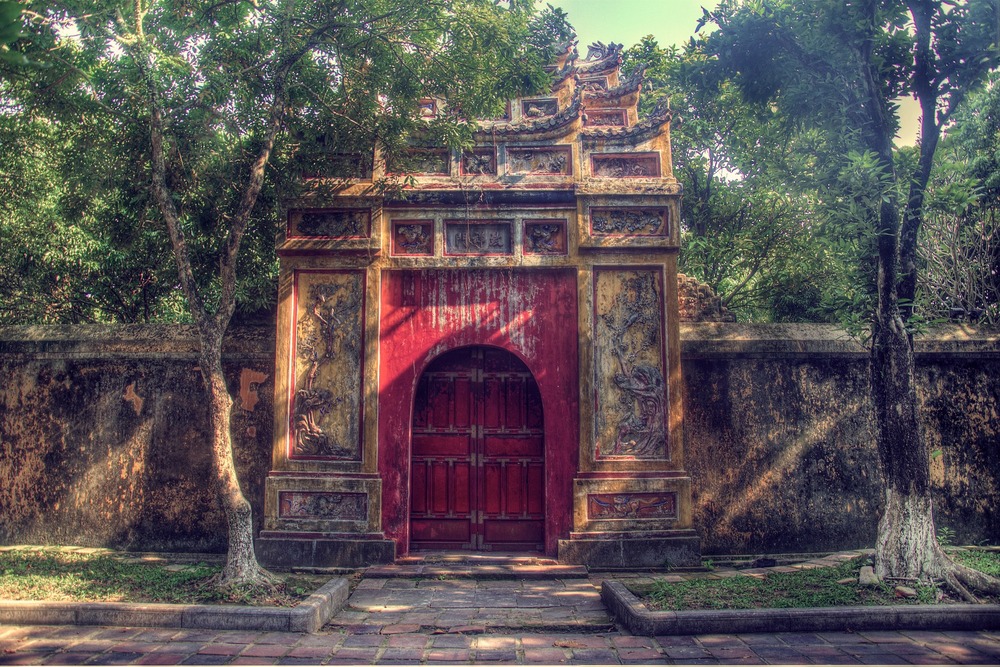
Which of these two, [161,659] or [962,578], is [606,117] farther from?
[161,659]

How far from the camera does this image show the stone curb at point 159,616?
536 centimetres

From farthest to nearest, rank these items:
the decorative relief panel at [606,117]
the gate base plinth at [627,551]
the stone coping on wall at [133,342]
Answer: the decorative relief panel at [606,117] < the stone coping on wall at [133,342] < the gate base plinth at [627,551]

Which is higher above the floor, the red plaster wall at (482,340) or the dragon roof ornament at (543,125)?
the dragon roof ornament at (543,125)

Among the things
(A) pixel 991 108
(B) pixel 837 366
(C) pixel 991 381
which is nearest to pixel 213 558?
(B) pixel 837 366

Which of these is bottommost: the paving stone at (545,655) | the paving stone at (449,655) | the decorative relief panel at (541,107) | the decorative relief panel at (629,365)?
the paving stone at (545,655)

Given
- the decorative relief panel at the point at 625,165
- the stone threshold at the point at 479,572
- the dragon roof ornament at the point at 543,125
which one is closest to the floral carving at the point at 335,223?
the dragon roof ornament at the point at 543,125

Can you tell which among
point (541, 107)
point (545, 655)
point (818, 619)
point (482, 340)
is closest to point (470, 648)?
point (545, 655)

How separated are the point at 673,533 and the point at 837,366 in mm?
3013

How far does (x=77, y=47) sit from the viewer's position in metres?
6.75

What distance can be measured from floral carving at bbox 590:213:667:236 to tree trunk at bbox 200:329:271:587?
451cm

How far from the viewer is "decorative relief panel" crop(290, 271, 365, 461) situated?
25.5 ft

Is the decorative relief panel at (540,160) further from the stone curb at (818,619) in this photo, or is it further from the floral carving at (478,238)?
the stone curb at (818,619)

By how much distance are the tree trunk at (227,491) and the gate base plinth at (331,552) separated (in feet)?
4.07

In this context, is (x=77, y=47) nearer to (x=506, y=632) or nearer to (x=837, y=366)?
(x=506, y=632)
